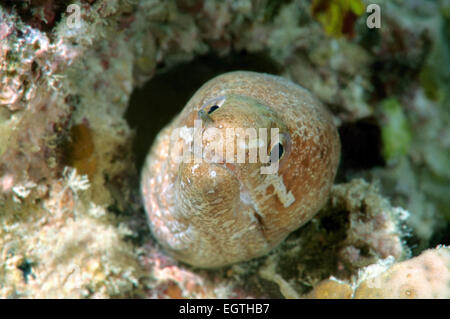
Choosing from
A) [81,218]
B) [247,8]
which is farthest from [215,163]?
[247,8]

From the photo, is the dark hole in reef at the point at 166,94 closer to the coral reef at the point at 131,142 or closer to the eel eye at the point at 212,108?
the coral reef at the point at 131,142

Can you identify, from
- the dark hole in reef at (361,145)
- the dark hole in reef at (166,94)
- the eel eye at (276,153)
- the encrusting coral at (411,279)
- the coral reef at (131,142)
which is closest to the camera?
the encrusting coral at (411,279)

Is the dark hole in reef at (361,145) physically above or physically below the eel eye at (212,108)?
below

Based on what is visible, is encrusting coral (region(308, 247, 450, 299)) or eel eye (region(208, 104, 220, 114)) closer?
encrusting coral (region(308, 247, 450, 299))

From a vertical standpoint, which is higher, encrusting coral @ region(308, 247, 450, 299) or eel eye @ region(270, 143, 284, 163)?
eel eye @ region(270, 143, 284, 163)

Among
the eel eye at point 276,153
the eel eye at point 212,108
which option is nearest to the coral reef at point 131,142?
the eel eye at point 276,153

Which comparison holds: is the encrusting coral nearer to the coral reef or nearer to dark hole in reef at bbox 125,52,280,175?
the coral reef

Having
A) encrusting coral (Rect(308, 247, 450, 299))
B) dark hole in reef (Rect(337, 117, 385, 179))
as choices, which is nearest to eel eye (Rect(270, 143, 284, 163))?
encrusting coral (Rect(308, 247, 450, 299))

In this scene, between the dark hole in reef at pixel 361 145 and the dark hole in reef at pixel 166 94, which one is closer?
the dark hole in reef at pixel 166 94
